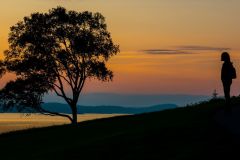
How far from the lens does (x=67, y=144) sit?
3306cm

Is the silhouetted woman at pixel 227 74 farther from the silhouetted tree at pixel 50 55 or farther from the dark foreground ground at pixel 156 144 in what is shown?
the silhouetted tree at pixel 50 55

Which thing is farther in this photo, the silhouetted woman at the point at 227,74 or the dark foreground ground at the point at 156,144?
the silhouetted woman at the point at 227,74

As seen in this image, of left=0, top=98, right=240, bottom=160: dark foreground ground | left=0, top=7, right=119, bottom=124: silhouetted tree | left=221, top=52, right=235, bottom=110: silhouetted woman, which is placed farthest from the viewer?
left=0, top=7, right=119, bottom=124: silhouetted tree

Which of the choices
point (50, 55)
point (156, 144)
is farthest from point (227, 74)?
Result: point (50, 55)

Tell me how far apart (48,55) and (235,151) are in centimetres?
4954

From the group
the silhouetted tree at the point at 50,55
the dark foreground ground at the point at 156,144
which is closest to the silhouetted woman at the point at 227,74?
the dark foreground ground at the point at 156,144

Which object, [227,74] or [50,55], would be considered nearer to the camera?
[227,74]

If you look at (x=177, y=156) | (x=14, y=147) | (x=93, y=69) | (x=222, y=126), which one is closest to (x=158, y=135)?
(x=222, y=126)

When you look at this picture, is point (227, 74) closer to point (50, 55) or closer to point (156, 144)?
point (156, 144)

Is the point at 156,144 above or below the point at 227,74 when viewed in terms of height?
below

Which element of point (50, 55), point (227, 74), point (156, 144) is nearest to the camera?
point (156, 144)

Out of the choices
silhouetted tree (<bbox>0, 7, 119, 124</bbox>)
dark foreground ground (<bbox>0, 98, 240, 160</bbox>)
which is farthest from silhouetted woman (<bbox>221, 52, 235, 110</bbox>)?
silhouetted tree (<bbox>0, 7, 119, 124</bbox>)

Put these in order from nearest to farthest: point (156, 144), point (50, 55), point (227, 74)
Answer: point (156, 144) → point (227, 74) → point (50, 55)

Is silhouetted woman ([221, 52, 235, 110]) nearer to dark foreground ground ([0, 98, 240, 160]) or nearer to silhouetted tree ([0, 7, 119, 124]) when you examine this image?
dark foreground ground ([0, 98, 240, 160])
